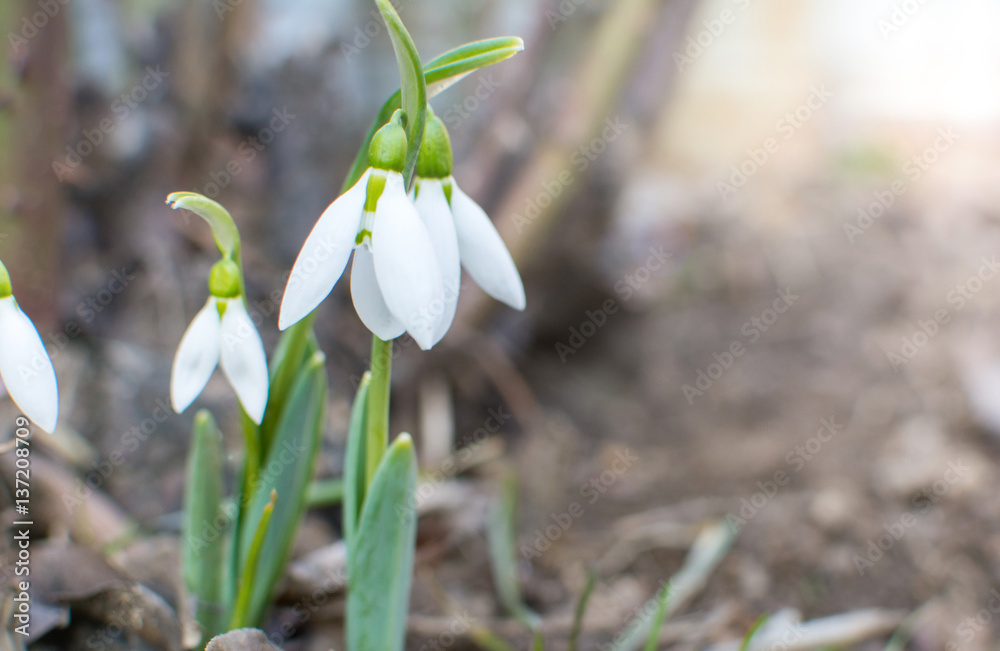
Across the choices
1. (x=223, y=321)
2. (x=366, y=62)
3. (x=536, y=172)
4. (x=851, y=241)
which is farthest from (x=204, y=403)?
(x=851, y=241)

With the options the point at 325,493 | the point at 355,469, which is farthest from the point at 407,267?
the point at 325,493

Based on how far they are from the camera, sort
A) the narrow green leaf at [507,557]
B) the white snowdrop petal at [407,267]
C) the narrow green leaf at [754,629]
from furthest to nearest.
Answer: the narrow green leaf at [507,557] < the narrow green leaf at [754,629] < the white snowdrop petal at [407,267]

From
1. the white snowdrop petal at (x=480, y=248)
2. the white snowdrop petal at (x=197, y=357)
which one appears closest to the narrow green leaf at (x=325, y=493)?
the white snowdrop petal at (x=197, y=357)

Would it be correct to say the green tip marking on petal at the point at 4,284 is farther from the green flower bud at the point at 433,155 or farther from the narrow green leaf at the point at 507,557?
the narrow green leaf at the point at 507,557

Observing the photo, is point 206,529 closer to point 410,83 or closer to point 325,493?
point 325,493

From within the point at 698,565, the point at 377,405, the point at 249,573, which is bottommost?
the point at 698,565
